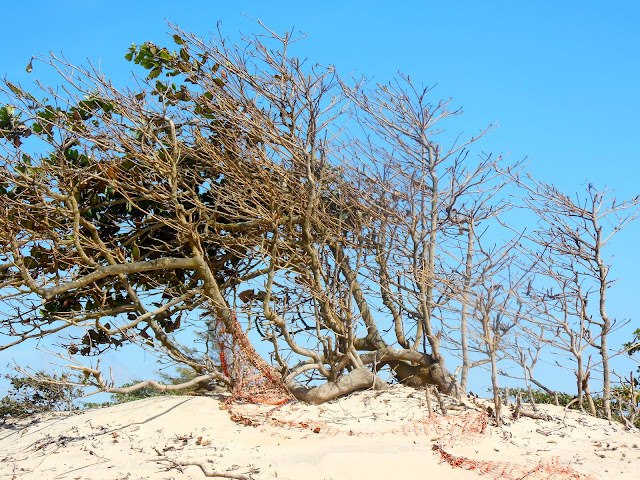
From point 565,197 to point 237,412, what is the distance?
5.74 m

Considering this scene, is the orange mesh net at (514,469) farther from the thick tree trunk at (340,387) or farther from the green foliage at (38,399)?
the green foliage at (38,399)

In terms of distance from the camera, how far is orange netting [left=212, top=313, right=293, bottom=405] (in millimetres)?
9219

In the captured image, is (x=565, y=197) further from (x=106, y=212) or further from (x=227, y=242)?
(x=106, y=212)

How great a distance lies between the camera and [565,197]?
10008mm

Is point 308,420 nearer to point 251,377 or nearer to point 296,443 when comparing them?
point 296,443

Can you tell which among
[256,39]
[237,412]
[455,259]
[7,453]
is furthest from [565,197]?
[7,453]

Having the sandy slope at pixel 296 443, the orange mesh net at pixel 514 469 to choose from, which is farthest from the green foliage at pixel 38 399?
the orange mesh net at pixel 514 469

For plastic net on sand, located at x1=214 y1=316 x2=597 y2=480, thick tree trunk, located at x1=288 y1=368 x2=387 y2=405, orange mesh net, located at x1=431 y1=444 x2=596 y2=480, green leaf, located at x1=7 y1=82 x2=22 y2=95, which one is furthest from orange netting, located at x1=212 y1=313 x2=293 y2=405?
green leaf, located at x1=7 y1=82 x2=22 y2=95

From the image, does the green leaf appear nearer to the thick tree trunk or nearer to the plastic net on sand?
the plastic net on sand

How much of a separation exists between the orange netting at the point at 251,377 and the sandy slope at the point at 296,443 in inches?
13.4

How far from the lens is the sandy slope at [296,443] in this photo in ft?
22.5

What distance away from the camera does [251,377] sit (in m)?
9.28

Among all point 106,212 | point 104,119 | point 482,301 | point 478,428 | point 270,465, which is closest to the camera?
point 270,465

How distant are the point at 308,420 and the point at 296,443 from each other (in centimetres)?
79
